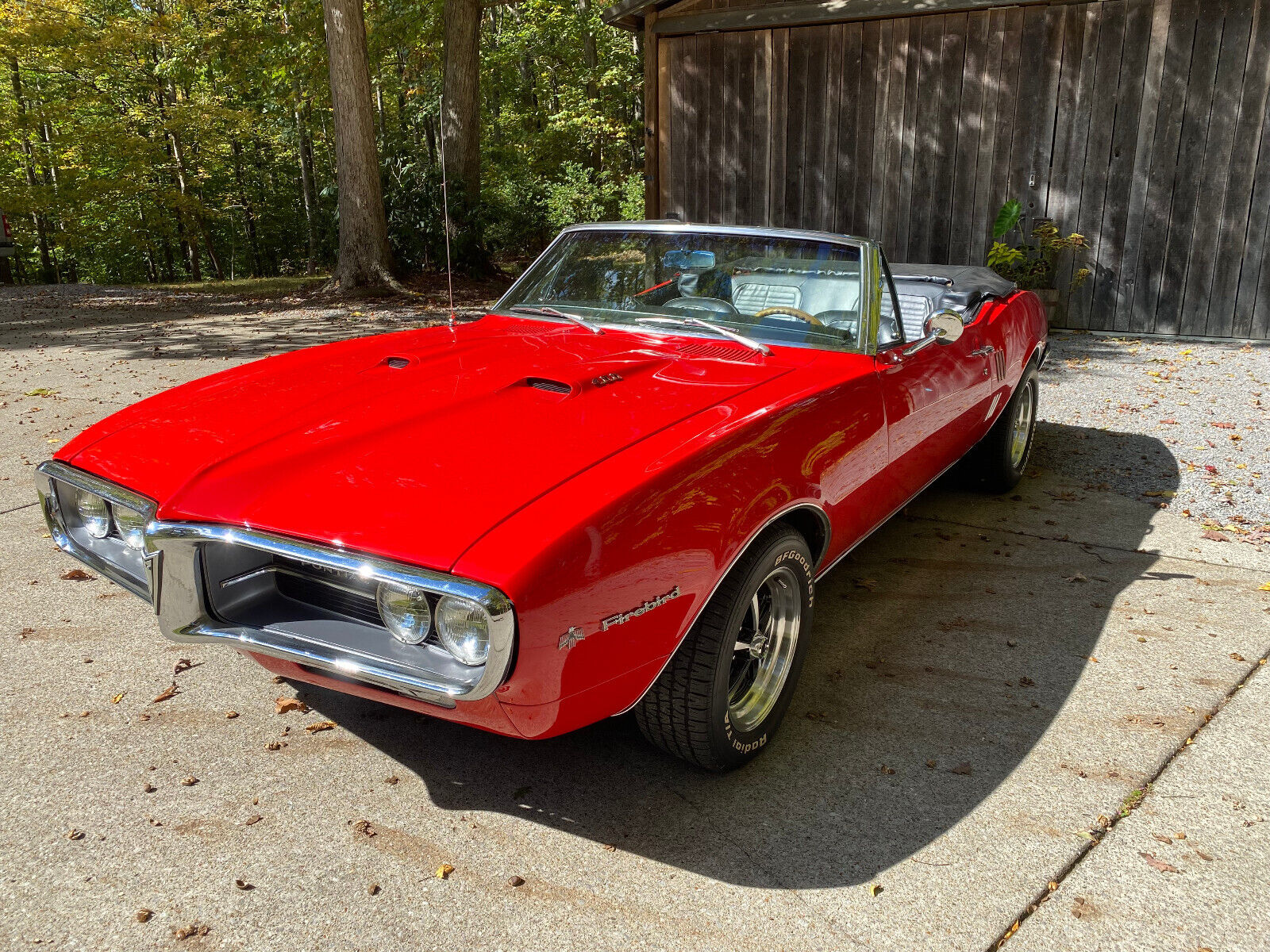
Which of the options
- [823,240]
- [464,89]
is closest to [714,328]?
[823,240]

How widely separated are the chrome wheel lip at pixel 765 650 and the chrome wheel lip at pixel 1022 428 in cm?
275

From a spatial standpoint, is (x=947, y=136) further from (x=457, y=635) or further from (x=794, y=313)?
(x=457, y=635)

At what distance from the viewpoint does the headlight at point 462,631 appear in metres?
2.17

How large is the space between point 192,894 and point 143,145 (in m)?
25.5

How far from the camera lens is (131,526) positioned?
2803mm

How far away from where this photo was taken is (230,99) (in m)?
27.6

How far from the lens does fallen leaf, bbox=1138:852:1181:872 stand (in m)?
2.44

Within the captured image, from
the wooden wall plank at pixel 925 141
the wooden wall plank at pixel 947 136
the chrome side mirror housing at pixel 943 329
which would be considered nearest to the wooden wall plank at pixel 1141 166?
the wooden wall plank at pixel 947 136

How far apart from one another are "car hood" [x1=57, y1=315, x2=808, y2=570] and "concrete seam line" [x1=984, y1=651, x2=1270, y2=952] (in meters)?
1.46

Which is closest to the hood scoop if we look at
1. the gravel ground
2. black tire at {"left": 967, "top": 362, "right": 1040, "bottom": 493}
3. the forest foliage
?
black tire at {"left": 967, "top": 362, "right": 1040, "bottom": 493}

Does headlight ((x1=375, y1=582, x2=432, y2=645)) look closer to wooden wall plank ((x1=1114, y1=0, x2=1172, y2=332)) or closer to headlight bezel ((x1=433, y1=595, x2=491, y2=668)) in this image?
headlight bezel ((x1=433, y1=595, x2=491, y2=668))

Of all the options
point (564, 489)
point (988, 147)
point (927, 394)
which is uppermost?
point (988, 147)

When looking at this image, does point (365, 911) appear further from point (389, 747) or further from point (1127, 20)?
point (1127, 20)

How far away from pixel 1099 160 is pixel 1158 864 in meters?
9.13
